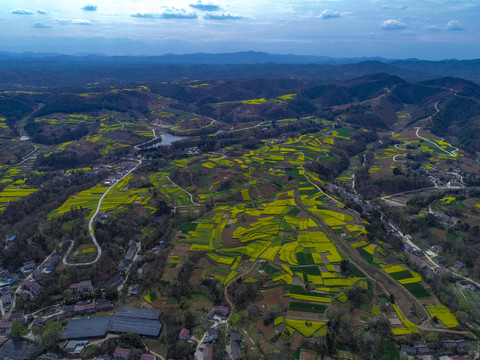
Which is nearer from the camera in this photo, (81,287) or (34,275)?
(81,287)

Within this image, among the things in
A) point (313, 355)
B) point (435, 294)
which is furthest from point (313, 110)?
point (313, 355)

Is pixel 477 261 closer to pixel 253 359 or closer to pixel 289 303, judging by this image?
pixel 289 303

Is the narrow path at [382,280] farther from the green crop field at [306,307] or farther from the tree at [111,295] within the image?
the tree at [111,295]

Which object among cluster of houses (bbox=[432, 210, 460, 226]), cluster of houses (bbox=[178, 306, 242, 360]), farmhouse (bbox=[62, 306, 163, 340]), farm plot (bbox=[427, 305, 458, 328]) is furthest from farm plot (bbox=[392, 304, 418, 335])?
cluster of houses (bbox=[432, 210, 460, 226])

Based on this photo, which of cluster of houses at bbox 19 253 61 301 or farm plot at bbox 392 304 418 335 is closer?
farm plot at bbox 392 304 418 335

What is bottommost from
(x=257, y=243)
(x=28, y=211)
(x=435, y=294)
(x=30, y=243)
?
(x=28, y=211)

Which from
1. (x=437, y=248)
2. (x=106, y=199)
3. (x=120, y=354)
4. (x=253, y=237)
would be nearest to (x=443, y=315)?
(x=437, y=248)

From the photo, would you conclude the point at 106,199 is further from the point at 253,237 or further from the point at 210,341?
the point at 210,341

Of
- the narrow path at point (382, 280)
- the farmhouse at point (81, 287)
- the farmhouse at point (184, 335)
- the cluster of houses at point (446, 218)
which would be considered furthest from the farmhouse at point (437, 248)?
the farmhouse at point (81, 287)

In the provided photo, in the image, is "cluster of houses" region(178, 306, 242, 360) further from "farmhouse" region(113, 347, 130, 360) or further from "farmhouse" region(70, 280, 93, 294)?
"farmhouse" region(70, 280, 93, 294)

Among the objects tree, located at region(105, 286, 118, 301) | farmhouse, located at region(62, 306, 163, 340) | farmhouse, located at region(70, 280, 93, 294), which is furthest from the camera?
farmhouse, located at region(70, 280, 93, 294)

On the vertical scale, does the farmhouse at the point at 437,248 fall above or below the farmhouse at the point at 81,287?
above
